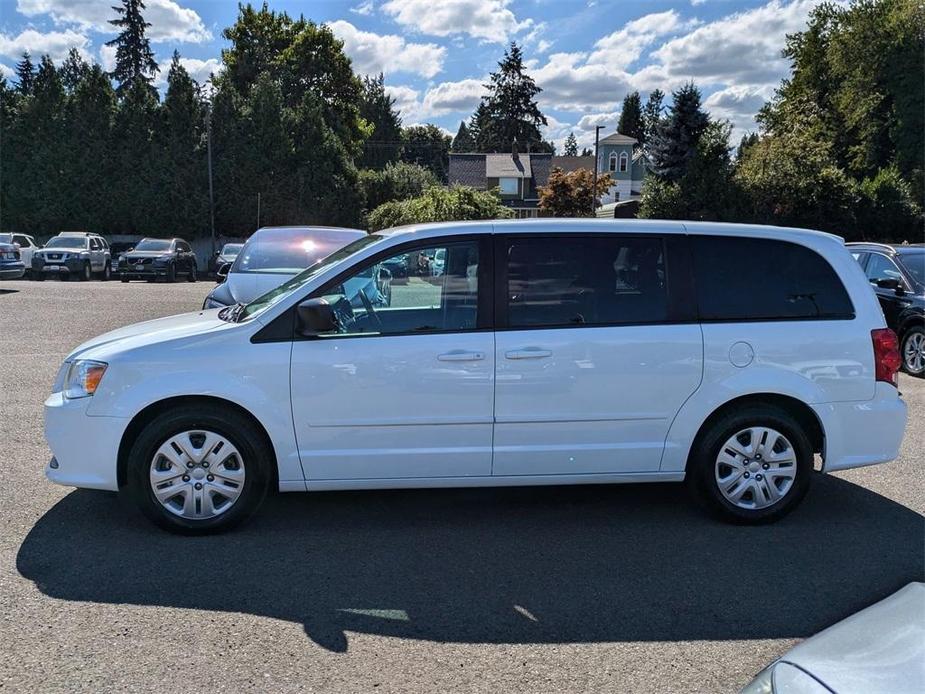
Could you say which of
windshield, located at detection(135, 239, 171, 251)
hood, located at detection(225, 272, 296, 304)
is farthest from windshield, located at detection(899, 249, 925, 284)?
windshield, located at detection(135, 239, 171, 251)

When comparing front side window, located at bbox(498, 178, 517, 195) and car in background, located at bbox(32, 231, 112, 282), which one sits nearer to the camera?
car in background, located at bbox(32, 231, 112, 282)

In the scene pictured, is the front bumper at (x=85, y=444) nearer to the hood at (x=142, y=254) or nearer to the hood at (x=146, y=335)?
the hood at (x=146, y=335)

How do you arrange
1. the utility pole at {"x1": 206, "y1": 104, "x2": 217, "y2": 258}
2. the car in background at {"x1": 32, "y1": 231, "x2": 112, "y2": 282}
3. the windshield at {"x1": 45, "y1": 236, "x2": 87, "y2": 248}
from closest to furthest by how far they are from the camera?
1. the car in background at {"x1": 32, "y1": 231, "x2": 112, "y2": 282}
2. the windshield at {"x1": 45, "y1": 236, "x2": 87, "y2": 248}
3. the utility pole at {"x1": 206, "y1": 104, "x2": 217, "y2": 258}

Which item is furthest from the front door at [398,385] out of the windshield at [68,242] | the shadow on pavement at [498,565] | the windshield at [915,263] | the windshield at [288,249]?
the windshield at [68,242]

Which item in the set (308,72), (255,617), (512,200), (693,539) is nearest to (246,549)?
(255,617)

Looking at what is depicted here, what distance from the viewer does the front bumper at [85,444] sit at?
452cm

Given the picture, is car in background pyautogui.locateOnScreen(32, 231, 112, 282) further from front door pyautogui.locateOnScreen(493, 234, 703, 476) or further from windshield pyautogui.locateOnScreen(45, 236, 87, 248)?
front door pyautogui.locateOnScreen(493, 234, 703, 476)

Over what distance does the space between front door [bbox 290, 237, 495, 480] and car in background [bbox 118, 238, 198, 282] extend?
80.7 feet

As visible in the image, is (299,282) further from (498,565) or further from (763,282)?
(763,282)

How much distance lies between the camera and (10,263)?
2031 cm

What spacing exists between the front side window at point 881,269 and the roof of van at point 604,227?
7012 mm

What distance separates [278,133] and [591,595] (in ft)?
132

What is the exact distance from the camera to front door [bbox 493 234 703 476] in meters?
4.67

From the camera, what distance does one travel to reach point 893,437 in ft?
16.4
